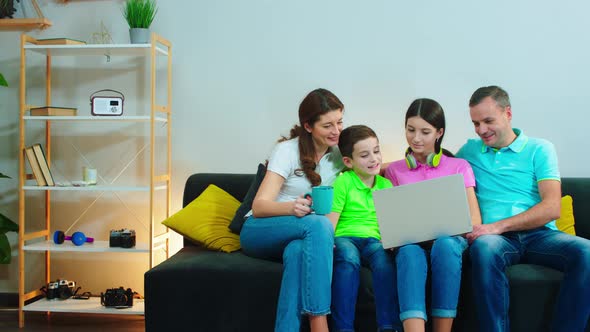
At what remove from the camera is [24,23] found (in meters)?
3.35

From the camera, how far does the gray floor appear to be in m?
2.98

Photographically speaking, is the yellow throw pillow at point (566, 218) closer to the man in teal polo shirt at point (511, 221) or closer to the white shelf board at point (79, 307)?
the man in teal polo shirt at point (511, 221)

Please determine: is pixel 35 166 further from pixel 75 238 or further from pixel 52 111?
pixel 75 238

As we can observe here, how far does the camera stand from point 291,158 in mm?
2496

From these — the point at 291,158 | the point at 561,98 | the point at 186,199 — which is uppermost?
the point at 561,98

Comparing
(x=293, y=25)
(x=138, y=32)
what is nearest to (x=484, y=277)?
(x=293, y=25)

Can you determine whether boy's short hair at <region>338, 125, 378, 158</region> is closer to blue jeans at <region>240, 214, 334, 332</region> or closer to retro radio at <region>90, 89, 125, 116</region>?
blue jeans at <region>240, 214, 334, 332</region>

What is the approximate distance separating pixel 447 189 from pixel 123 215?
2.02 m

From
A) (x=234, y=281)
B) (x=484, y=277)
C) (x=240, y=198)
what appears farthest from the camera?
(x=240, y=198)

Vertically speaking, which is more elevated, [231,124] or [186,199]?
[231,124]

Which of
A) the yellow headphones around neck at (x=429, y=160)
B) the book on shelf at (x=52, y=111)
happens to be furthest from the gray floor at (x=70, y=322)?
the yellow headphones around neck at (x=429, y=160)

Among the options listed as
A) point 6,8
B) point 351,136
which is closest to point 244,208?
point 351,136

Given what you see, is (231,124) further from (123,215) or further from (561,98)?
(561,98)

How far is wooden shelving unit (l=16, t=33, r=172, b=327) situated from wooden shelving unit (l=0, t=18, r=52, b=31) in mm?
150
